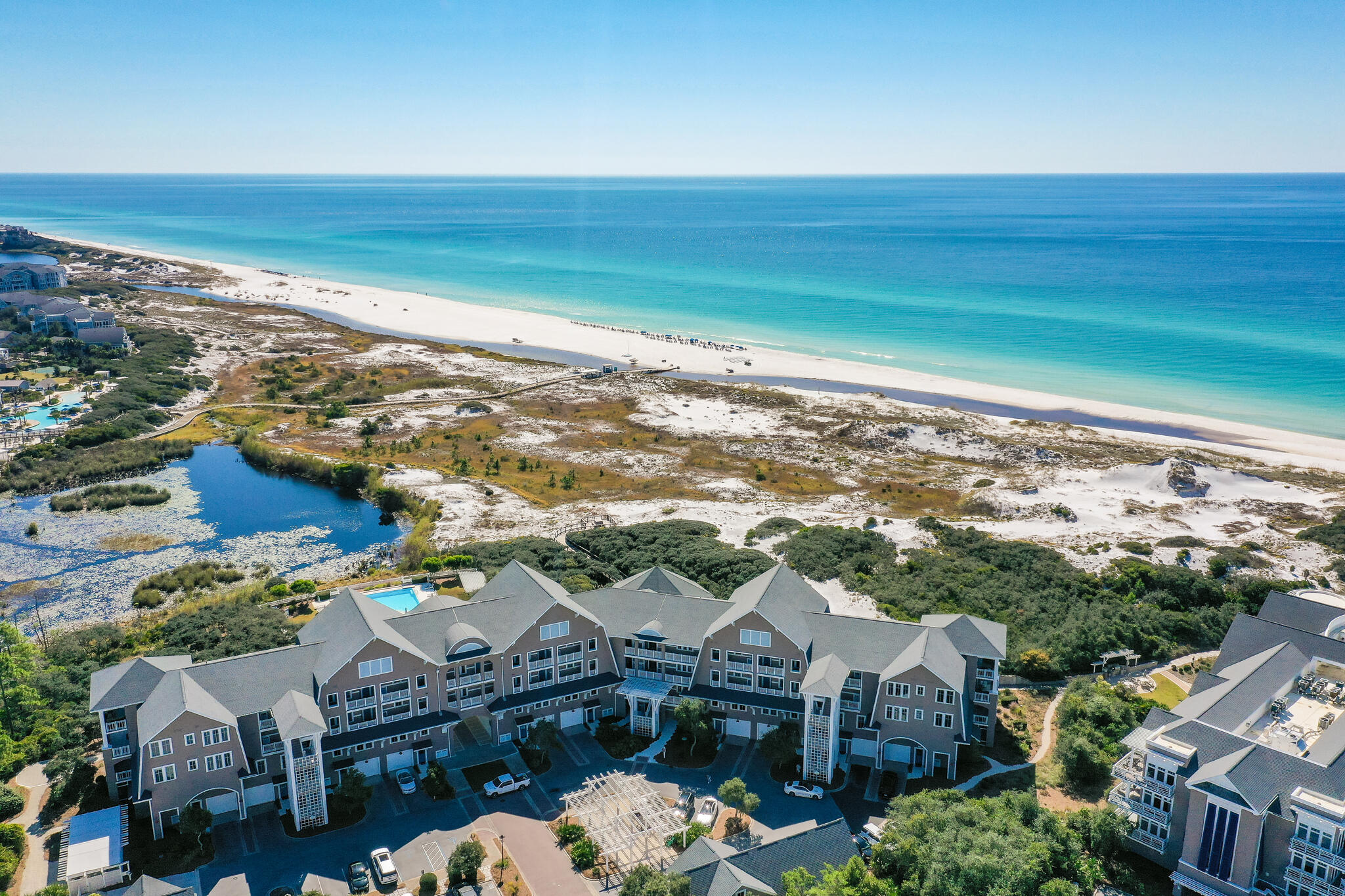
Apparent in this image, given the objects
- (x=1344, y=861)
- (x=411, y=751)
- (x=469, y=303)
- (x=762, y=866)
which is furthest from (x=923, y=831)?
(x=469, y=303)

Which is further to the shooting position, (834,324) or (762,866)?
(834,324)


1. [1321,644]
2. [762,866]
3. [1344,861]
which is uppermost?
[1321,644]

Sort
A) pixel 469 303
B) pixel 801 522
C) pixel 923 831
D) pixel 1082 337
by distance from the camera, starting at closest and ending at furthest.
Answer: pixel 923 831, pixel 801 522, pixel 1082 337, pixel 469 303

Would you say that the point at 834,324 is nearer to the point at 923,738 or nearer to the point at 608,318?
the point at 608,318

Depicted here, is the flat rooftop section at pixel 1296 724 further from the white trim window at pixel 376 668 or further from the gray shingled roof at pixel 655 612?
the white trim window at pixel 376 668

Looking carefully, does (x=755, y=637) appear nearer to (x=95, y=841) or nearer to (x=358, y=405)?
(x=95, y=841)

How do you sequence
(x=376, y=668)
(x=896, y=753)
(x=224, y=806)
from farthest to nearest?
(x=896, y=753)
(x=376, y=668)
(x=224, y=806)

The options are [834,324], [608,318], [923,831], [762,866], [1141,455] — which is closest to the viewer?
[762,866]

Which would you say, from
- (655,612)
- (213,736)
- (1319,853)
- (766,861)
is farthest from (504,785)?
(1319,853)
